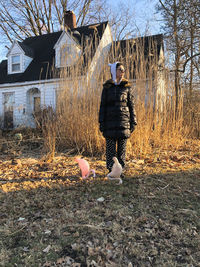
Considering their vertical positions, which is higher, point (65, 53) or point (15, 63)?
point (15, 63)

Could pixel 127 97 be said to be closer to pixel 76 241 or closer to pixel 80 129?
pixel 80 129

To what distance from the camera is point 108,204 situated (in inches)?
84.7

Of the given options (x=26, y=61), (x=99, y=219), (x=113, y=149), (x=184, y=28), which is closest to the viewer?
(x=99, y=219)

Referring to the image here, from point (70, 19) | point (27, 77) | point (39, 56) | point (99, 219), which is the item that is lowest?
point (99, 219)

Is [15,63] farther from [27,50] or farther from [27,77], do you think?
[27,77]

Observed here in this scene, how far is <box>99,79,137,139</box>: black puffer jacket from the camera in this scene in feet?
8.89

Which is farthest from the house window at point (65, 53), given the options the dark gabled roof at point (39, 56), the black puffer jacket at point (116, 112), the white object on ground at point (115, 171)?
the dark gabled roof at point (39, 56)

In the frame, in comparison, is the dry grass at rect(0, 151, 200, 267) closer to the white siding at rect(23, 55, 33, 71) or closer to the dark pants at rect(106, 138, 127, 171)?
the dark pants at rect(106, 138, 127, 171)

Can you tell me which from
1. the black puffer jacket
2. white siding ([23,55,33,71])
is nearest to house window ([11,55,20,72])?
white siding ([23,55,33,71])

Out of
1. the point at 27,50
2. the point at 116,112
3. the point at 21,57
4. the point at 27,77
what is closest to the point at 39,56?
the point at 27,50

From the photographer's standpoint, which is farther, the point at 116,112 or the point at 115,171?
the point at 116,112

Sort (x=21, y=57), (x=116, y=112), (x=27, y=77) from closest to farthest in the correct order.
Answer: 1. (x=116, y=112)
2. (x=27, y=77)
3. (x=21, y=57)

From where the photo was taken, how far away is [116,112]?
8.98ft

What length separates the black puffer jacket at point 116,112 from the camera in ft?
8.89
